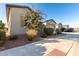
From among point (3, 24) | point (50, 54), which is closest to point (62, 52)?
point (50, 54)

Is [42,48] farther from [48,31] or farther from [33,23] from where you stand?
[33,23]

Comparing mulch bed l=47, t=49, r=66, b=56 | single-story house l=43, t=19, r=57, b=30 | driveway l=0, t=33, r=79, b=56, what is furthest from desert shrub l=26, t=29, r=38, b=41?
mulch bed l=47, t=49, r=66, b=56

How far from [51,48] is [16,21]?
1280 millimetres

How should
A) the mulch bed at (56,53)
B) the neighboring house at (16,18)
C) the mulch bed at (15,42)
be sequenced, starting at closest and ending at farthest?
the mulch bed at (56,53), the mulch bed at (15,42), the neighboring house at (16,18)

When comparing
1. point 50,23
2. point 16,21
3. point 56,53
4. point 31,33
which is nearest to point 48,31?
point 50,23

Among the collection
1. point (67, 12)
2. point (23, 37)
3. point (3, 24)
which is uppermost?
point (67, 12)

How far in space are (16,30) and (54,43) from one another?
3.77 ft

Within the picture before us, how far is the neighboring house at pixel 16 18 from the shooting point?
4434 millimetres

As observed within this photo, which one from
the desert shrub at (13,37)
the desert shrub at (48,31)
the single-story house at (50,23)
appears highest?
the single-story house at (50,23)

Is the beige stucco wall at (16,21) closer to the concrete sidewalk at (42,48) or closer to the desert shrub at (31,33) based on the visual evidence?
the desert shrub at (31,33)

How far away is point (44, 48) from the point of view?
4.29 metres

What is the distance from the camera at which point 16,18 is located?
14.8 feet

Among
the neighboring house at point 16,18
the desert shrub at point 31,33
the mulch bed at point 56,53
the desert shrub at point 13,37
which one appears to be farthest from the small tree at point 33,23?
the mulch bed at point 56,53

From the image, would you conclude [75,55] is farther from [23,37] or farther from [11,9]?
[11,9]
